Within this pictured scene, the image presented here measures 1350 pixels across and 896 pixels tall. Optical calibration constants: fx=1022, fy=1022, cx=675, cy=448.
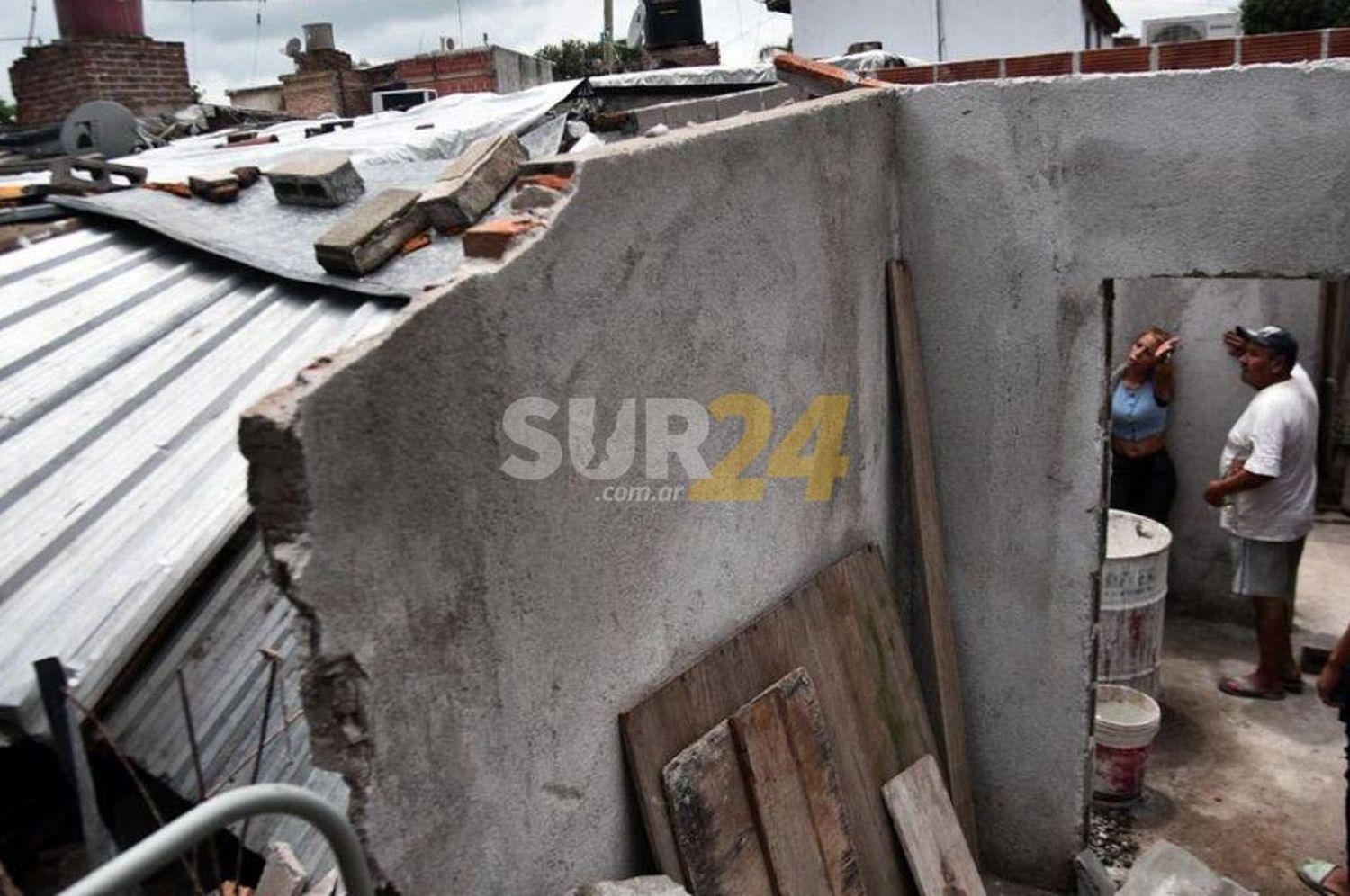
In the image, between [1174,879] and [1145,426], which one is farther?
[1145,426]

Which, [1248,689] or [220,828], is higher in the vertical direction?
[220,828]

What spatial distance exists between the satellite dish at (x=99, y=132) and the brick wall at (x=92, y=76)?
113 inches

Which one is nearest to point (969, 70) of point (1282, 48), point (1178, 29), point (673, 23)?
point (1282, 48)

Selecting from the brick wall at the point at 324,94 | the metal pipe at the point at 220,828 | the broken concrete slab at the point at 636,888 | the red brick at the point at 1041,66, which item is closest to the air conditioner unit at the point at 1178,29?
the brick wall at the point at 324,94

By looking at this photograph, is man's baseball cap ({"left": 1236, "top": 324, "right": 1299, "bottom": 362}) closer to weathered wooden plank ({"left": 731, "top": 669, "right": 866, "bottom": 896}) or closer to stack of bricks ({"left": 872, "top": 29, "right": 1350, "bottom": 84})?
stack of bricks ({"left": 872, "top": 29, "right": 1350, "bottom": 84})

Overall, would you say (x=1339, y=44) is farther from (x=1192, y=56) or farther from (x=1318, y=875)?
(x=1318, y=875)

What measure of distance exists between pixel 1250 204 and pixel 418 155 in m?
4.15

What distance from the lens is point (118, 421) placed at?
306 centimetres

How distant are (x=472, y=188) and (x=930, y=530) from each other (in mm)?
2168

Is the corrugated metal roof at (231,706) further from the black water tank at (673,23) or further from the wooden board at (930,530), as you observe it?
the black water tank at (673,23)

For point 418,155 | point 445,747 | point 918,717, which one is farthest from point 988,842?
point 418,155

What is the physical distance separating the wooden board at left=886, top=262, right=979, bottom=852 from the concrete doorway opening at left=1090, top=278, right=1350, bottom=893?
2.43ft

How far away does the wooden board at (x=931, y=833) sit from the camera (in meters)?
3.56

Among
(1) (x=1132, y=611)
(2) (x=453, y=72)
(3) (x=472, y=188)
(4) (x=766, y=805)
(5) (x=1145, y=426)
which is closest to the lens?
(4) (x=766, y=805)
